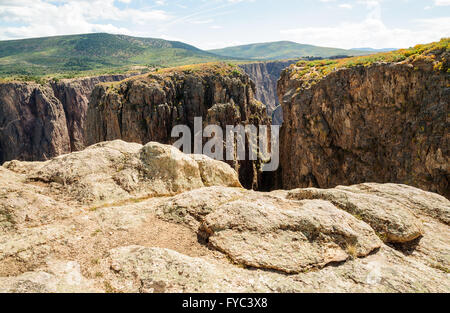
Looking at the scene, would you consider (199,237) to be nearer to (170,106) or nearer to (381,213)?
(381,213)

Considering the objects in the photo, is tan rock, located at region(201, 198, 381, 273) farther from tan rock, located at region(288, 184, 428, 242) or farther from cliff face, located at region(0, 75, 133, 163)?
cliff face, located at region(0, 75, 133, 163)

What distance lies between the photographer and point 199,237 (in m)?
9.75

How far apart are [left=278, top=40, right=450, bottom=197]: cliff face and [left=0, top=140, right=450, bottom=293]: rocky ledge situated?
1817cm

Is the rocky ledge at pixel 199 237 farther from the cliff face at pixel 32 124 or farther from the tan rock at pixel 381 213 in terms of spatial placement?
the cliff face at pixel 32 124

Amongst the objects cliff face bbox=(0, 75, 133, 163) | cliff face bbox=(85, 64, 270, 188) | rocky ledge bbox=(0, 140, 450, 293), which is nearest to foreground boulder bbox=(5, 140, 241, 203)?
rocky ledge bbox=(0, 140, 450, 293)

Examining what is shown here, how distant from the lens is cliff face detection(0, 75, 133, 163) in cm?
9169

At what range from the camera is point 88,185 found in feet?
40.8

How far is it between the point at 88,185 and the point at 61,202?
1382mm

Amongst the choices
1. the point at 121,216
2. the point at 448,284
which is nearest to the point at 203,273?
the point at 121,216

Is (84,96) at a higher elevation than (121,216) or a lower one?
higher

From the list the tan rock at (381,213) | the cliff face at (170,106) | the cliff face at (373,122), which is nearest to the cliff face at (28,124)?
the cliff face at (170,106)

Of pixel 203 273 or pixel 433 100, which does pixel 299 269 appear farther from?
pixel 433 100

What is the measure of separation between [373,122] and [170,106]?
145 ft

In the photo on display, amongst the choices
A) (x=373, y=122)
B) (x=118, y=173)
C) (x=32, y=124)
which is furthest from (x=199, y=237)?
(x=32, y=124)
